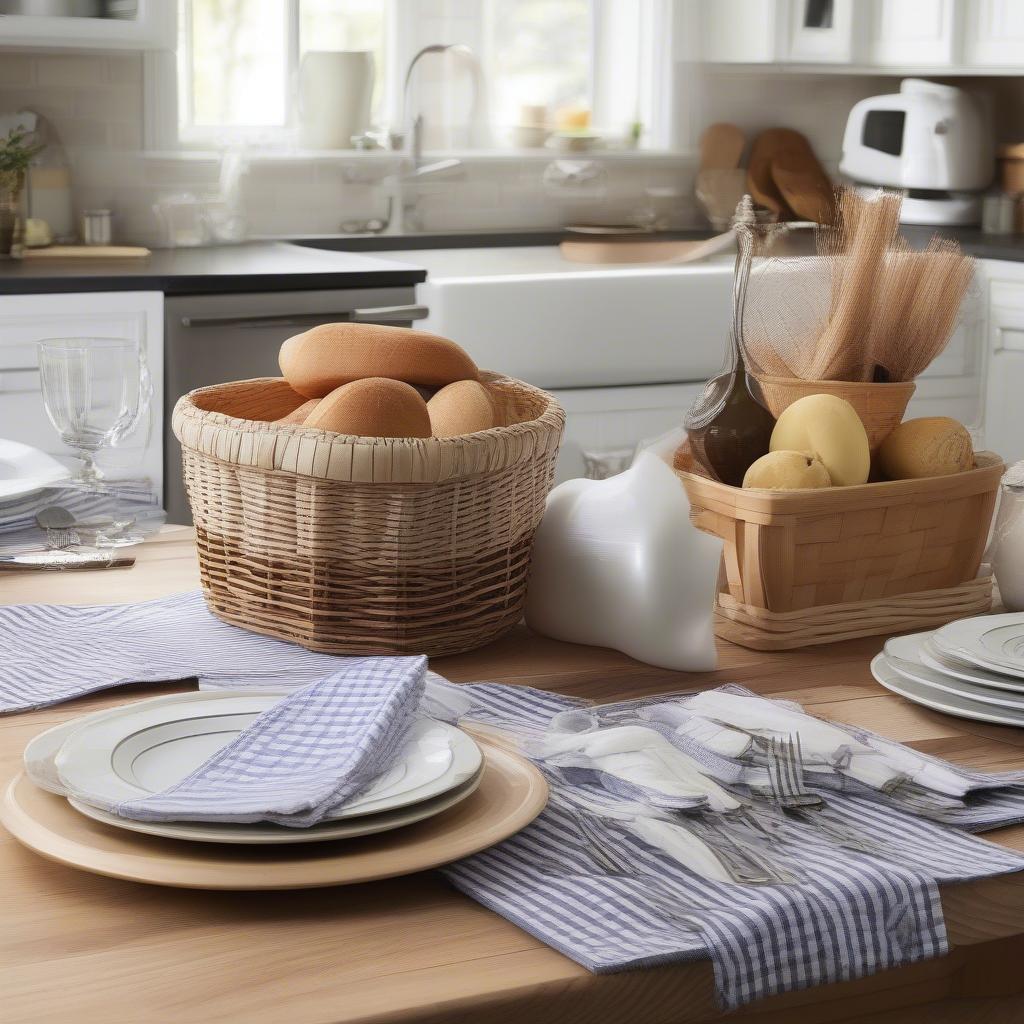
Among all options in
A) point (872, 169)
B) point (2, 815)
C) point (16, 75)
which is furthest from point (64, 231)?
point (2, 815)

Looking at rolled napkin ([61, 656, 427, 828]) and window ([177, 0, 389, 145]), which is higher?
window ([177, 0, 389, 145])

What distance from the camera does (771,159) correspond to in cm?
448

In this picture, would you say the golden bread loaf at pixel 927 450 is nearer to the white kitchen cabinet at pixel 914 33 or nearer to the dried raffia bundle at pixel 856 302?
the dried raffia bundle at pixel 856 302

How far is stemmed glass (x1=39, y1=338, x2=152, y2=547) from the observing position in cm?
125

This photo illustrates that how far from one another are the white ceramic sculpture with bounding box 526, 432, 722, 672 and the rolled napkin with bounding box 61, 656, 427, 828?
0.29 metres

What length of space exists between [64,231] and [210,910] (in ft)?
10.4

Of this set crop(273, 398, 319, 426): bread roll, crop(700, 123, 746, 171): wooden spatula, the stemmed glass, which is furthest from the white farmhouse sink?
crop(273, 398, 319, 426): bread roll

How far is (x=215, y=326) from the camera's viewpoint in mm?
2934

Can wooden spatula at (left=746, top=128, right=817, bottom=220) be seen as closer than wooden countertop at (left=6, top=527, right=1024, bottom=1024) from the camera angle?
No

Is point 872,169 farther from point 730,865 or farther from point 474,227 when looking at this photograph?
point 730,865

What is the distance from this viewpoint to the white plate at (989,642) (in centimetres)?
102

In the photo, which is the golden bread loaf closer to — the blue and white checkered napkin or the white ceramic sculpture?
the white ceramic sculpture

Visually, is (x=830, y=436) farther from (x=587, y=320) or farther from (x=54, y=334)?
(x=587, y=320)

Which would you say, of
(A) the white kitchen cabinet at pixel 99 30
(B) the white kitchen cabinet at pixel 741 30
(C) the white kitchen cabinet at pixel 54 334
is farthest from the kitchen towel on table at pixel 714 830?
(B) the white kitchen cabinet at pixel 741 30
